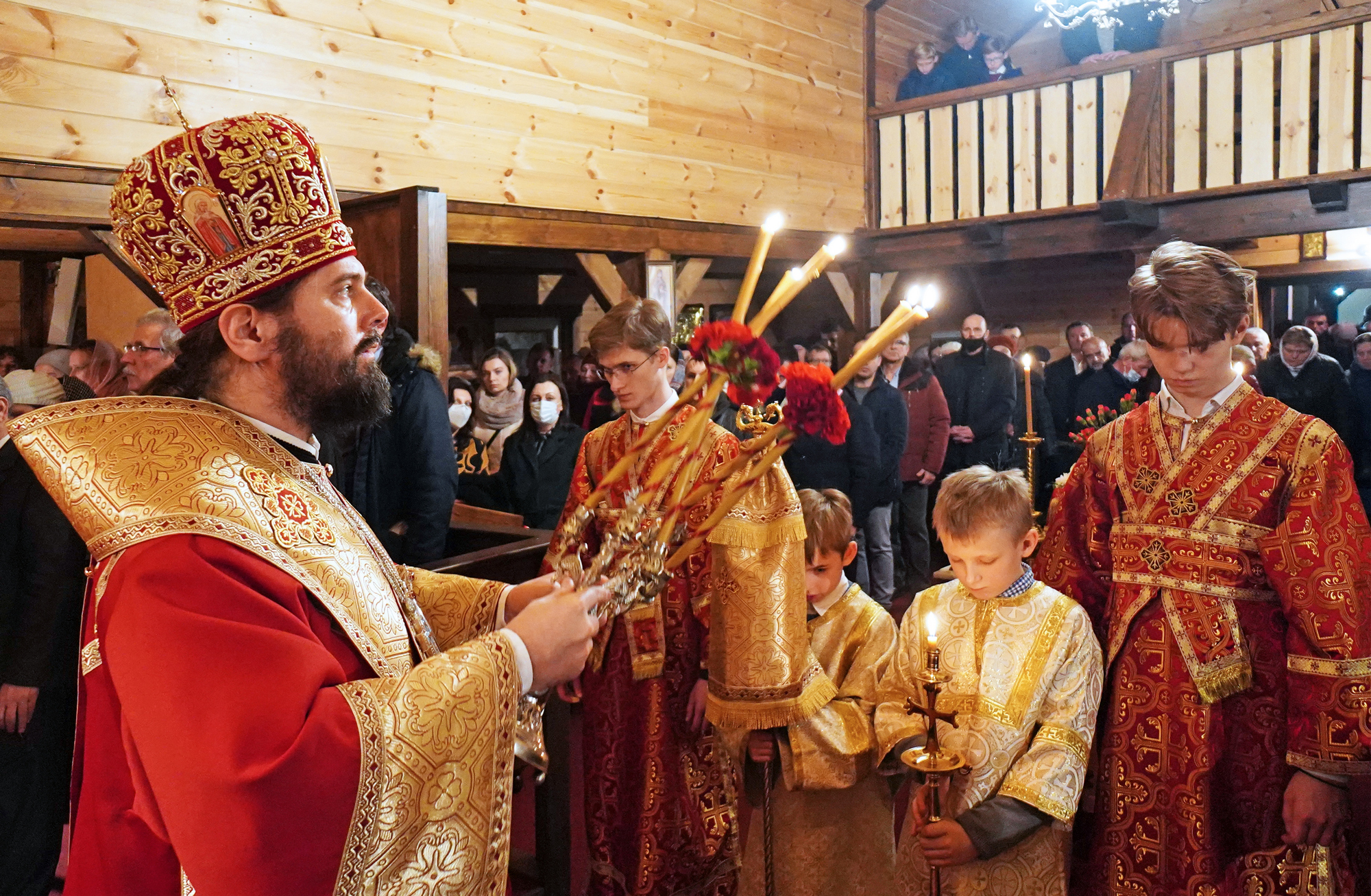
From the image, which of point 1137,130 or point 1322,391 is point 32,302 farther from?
point 1322,391

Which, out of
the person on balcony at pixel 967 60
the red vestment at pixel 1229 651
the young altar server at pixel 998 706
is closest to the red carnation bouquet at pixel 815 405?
the young altar server at pixel 998 706

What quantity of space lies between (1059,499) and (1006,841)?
772 mm

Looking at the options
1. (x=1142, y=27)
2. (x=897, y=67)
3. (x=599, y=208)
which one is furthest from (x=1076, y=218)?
(x=599, y=208)

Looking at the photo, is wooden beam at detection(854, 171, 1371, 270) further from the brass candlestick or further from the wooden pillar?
the wooden pillar

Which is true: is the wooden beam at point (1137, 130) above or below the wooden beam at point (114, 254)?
above

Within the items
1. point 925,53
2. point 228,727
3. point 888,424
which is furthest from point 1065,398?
point 228,727

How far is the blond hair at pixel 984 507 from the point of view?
214cm

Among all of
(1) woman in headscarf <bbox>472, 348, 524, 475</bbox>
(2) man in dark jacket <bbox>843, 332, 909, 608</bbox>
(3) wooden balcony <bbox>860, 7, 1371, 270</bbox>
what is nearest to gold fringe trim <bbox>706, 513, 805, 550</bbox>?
(1) woman in headscarf <bbox>472, 348, 524, 475</bbox>

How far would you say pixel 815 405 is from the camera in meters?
1.30

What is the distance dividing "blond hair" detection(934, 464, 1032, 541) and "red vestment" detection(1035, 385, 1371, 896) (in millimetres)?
221

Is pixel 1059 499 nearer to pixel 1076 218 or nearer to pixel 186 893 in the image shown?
pixel 186 893

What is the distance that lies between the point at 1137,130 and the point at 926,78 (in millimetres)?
2119

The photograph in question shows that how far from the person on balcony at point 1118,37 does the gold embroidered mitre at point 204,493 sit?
7.22 meters

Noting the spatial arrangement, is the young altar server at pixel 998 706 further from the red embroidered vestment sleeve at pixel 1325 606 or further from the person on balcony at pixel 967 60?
the person on balcony at pixel 967 60
